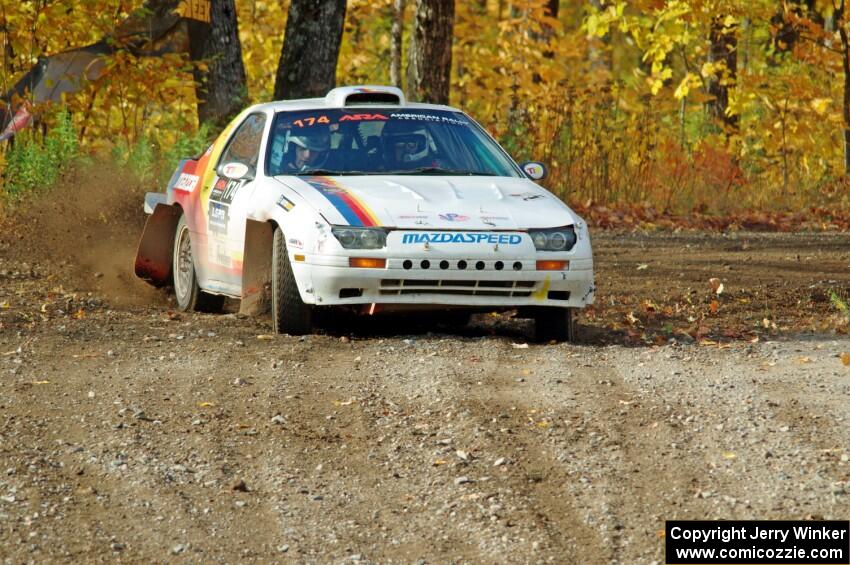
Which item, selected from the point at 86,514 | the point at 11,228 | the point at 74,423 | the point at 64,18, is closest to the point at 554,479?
the point at 86,514

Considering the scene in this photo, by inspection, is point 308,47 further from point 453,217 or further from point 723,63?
point 453,217

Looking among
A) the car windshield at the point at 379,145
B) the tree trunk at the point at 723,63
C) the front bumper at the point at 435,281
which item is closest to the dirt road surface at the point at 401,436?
the front bumper at the point at 435,281

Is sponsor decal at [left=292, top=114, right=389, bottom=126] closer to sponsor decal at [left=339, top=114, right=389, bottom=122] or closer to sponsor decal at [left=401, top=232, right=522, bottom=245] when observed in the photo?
sponsor decal at [left=339, top=114, right=389, bottom=122]

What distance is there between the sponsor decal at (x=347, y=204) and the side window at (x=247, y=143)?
843mm

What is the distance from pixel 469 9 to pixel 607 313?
24.6 meters

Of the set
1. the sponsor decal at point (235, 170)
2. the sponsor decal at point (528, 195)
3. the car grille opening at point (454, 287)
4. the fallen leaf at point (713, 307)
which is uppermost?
the sponsor decal at point (235, 170)

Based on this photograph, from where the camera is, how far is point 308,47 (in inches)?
669

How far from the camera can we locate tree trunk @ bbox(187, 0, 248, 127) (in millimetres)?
18016

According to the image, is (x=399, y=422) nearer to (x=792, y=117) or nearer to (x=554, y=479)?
(x=554, y=479)

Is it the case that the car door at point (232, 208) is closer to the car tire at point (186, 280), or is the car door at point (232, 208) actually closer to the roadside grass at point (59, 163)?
the car tire at point (186, 280)

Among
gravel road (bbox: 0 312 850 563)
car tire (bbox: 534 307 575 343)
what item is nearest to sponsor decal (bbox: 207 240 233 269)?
gravel road (bbox: 0 312 850 563)

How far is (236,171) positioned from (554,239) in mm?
2186

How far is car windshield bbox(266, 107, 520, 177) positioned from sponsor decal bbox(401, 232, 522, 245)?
1216 mm

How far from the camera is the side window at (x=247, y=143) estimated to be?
991 cm
